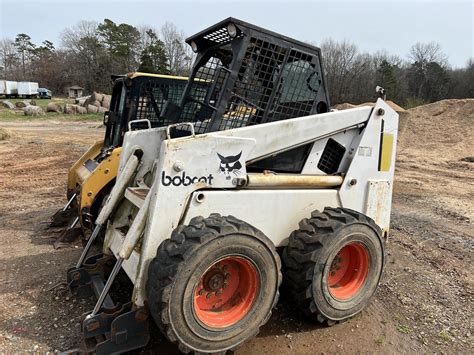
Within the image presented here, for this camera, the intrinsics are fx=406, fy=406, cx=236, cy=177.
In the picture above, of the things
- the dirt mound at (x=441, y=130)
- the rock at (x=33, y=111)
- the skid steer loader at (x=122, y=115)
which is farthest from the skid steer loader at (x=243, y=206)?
the rock at (x=33, y=111)

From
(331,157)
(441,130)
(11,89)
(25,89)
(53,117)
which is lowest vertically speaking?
(11,89)

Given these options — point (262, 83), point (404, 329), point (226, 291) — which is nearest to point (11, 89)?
point (262, 83)

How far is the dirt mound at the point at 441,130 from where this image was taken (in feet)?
48.9

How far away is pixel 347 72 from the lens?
158ft

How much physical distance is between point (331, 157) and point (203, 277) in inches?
65.8

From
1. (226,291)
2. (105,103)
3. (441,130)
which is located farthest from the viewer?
(105,103)

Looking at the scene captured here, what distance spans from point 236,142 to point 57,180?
740 cm

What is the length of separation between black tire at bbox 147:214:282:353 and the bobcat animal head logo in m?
0.35

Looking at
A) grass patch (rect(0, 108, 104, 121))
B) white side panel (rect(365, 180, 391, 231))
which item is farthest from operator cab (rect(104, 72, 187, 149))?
grass patch (rect(0, 108, 104, 121))

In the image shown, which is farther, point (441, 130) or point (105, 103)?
point (105, 103)

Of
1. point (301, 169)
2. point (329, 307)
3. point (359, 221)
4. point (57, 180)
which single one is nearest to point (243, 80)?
point (301, 169)

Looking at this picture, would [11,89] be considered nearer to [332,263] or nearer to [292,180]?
[292,180]

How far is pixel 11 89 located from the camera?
164 ft

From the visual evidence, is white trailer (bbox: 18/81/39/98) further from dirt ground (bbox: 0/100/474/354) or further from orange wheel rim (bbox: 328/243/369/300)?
orange wheel rim (bbox: 328/243/369/300)
